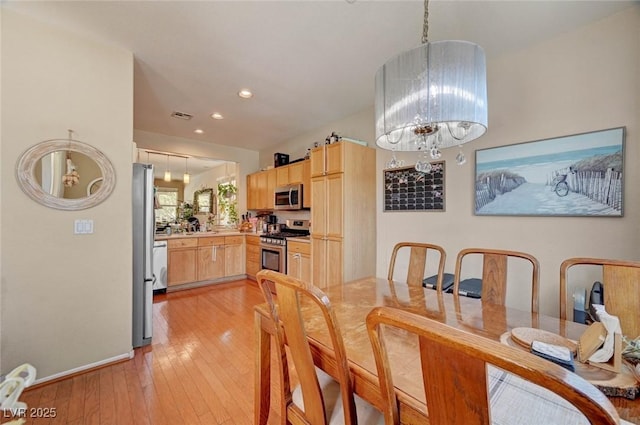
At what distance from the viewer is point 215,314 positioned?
3219 mm

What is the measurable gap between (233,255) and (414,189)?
11.4 feet

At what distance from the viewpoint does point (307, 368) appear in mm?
939

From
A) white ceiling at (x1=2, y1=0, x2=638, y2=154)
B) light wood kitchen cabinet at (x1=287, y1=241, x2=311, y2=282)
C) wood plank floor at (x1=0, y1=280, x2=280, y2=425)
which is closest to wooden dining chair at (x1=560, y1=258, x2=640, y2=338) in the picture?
white ceiling at (x1=2, y1=0, x2=638, y2=154)

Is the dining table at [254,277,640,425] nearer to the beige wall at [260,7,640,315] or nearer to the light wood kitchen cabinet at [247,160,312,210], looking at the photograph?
the beige wall at [260,7,640,315]

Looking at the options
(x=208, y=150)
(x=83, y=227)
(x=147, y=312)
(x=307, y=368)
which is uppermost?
(x=208, y=150)

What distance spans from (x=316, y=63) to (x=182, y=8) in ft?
3.64

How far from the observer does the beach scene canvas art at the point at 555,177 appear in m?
1.80

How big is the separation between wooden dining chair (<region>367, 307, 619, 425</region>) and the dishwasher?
414 cm

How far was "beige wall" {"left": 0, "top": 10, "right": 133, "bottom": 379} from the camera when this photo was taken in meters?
1.81

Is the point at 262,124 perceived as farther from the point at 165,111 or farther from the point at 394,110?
the point at 394,110

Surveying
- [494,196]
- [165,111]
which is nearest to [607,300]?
[494,196]

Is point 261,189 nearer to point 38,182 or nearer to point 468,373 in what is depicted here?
point 38,182

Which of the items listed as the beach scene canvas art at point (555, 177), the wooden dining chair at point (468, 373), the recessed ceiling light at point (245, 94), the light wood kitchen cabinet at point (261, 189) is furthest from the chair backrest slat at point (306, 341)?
the light wood kitchen cabinet at point (261, 189)

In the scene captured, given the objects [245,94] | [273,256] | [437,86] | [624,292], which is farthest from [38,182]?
[624,292]
